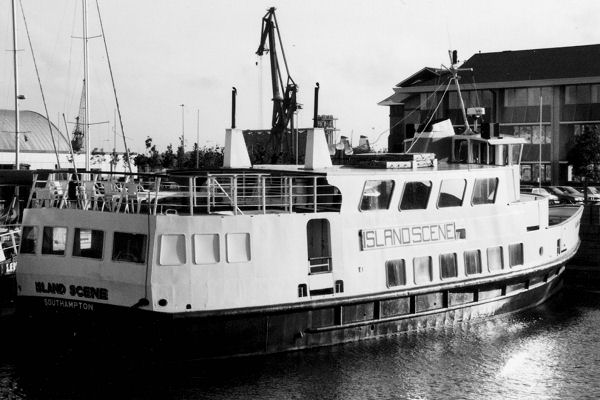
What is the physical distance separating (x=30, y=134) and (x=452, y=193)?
61.6 meters

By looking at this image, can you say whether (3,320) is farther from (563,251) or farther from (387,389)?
(563,251)

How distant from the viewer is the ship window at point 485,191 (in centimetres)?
2581

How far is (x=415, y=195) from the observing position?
24.0 meters

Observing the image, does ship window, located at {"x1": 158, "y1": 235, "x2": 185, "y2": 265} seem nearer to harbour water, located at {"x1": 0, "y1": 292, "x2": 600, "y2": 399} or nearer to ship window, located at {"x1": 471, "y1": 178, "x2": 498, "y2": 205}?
harbour water, located at {"x1": 0, "y1": 292, "x2": 600, "y2": 399}

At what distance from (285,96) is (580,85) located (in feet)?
75.1

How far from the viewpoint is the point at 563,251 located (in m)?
30.6

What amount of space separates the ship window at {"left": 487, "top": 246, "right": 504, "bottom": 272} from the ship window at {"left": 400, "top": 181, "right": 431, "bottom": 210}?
346cm

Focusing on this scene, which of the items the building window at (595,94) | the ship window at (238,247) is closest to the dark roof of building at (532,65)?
the building window at (595,94)

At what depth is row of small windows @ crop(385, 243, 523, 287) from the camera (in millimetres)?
23375

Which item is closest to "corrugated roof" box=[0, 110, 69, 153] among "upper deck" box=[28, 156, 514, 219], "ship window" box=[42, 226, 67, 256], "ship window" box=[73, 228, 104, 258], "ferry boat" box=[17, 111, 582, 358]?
"upper deck" box=[28, 156, 514, 219]

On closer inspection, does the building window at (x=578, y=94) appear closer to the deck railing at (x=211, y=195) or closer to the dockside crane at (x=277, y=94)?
the dockside crane at (x=277, y=94)

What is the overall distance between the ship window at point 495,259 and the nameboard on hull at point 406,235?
192 centimetres

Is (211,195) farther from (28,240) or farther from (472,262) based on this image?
(472,262)

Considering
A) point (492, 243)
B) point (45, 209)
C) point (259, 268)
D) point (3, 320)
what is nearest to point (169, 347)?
point (259, 268)
